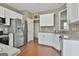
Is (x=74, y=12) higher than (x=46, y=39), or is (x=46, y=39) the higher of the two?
(x=74, y=12)

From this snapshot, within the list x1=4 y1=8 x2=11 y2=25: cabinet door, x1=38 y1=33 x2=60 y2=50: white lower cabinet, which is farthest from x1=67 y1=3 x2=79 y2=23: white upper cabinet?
x1=38 y1=33 x2=60 y2=50: white lower cabinet

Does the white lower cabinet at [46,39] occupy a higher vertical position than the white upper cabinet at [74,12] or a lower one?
lower

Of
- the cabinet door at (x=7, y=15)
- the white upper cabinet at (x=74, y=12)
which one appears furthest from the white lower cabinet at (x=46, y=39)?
the white upper cabinet at (x=74, y=12)

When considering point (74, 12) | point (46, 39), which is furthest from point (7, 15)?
point (46, 39)

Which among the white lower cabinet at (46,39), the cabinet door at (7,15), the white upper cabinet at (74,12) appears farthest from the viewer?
the white lower cabinet at (46,39)

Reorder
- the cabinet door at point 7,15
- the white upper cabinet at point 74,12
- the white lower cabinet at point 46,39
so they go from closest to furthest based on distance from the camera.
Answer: the white upper cabinet at point 74,12 < the cabinet door at point 7,15 < the white lower cabinet at point 46,39

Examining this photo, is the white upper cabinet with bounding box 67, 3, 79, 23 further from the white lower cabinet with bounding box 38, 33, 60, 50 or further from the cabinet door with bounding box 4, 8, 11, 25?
the white lower cabinet with bounding box 38, 33, 60, 50

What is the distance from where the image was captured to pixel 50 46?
15.6 feet

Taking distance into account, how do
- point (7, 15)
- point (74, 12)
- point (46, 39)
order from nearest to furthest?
point (74, 12) < point (7, 15) < point (46, 39)

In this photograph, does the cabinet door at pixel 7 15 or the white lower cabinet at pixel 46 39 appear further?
the white lower cabinet at pixel 46 39

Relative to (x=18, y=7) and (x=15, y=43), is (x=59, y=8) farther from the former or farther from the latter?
(x=15, y=43)

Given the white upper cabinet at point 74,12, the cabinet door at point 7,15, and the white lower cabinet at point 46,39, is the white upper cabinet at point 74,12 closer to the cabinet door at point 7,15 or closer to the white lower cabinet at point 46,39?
the cabinet door at point 7,15

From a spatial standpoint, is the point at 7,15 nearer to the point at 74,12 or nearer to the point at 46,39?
the point at 74,12

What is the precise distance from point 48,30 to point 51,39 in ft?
1.91
